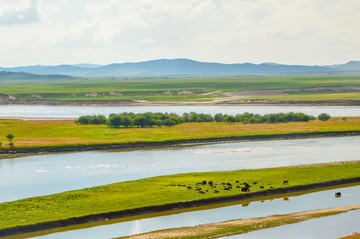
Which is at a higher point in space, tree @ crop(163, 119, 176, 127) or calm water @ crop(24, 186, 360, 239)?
tree @ crop(163, 119, 176, 127)

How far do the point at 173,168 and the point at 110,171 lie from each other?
6899 mm

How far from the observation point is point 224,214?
126 ft

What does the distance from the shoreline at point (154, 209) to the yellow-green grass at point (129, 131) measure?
31885 millimetres

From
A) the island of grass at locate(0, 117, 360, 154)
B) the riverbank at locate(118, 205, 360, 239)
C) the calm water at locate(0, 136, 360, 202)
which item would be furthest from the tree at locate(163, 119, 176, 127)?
the riverbank at locate(118, 205, 360, 239)

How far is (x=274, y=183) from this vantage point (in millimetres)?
45844

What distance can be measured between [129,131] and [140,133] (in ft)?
10.4

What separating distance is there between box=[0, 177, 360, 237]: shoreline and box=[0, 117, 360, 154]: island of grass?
1212 inches

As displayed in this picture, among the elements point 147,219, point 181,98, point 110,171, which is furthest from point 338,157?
point 181,98

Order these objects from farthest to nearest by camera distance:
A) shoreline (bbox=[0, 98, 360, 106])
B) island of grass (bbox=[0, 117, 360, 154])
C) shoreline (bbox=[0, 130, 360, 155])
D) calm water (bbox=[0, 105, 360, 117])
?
1. shoreline (bbox=[0, 98, 360, 106])
2. calm water (bbox=[0, 105, 360, 117])
3. island of grass (bbox=[0, 117, 360, 154])
4. shoreline (bbox=[0, 130, 360, 155])

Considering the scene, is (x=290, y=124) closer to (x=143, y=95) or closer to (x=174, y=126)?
(x=174, y=126)

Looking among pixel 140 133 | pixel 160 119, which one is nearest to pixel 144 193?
pixel 140 133

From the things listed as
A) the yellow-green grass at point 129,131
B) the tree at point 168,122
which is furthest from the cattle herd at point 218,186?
the tree at point 168,122

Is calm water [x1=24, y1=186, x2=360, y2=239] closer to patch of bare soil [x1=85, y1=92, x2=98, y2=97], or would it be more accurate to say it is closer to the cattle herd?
the cattle herd

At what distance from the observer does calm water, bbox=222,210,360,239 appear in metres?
33.3
